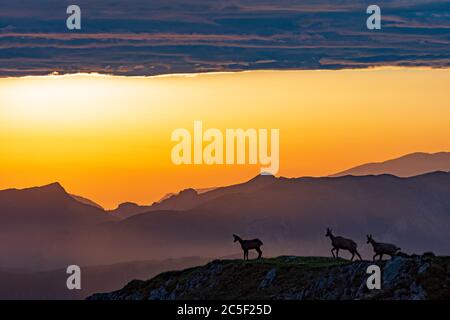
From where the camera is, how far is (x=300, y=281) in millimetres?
109375

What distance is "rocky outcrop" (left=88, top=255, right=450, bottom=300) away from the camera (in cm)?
9362

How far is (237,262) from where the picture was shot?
124000mm

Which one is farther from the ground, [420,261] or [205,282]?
[420,261]

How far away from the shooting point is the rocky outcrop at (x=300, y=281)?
93.6 meters

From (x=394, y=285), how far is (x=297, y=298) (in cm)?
1502

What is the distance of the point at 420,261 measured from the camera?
95438 mm

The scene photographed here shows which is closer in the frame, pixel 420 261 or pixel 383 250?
pixel 420 261
